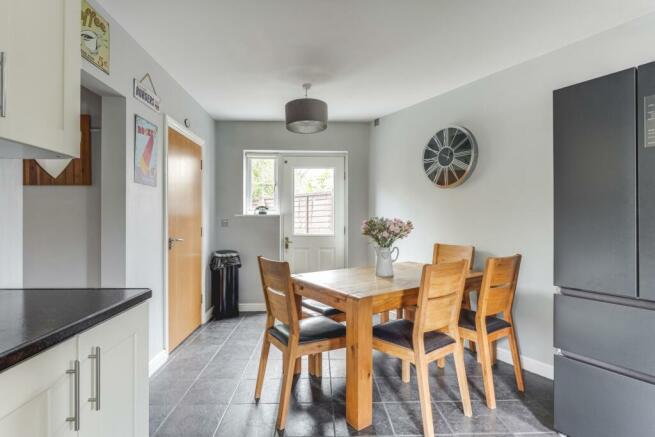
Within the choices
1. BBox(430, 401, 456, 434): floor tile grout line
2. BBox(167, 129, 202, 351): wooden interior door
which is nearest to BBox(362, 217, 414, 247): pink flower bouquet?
BBox(430, 401, 456, 434): floor tile grout line

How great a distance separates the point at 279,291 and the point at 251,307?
7.97 feet

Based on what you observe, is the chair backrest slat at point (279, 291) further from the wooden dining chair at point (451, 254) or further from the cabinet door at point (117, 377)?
the wooden dining chair at point (451, 254)

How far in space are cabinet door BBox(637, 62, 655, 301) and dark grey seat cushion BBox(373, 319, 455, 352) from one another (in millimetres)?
947

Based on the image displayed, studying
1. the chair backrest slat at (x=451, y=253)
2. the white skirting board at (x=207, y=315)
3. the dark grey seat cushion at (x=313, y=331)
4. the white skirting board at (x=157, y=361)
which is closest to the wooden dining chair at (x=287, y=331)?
the dark grey seat cushion at (x=313, y=331)

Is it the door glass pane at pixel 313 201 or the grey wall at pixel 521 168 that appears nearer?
the grey wall at pixel 521 168

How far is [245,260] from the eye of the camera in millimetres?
4227

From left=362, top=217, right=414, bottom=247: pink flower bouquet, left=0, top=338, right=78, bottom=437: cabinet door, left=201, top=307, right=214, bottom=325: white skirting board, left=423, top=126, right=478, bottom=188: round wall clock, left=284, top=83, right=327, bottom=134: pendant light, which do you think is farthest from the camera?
left=201, top=307, right=214, bottom=325: white skirting board

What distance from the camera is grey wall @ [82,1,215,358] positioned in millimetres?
2082

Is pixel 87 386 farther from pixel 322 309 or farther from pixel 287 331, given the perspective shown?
pixel 322 309

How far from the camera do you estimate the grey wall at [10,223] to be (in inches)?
53.0

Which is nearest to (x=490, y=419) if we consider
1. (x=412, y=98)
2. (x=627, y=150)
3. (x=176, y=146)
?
(x=627, y=150)

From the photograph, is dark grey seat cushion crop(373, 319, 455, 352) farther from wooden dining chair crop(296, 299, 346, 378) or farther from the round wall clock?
the round wall clock

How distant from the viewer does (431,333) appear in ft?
6.73

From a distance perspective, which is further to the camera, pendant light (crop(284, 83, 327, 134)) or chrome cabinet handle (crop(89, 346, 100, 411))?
pendant light (crop(284, 83, 327, 134))
